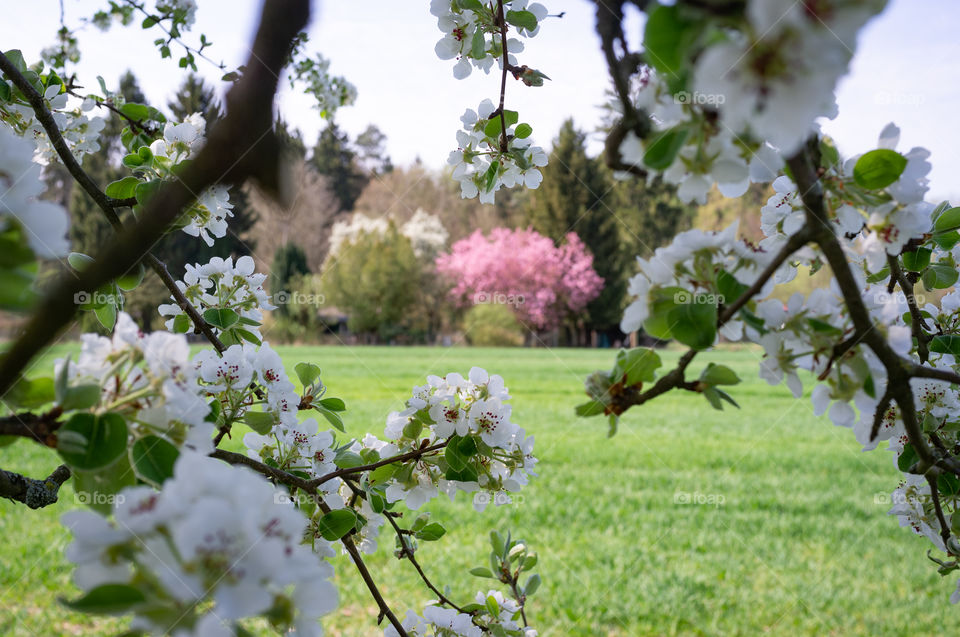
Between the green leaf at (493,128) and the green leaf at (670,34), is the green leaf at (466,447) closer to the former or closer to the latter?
the green leaf at (493,128)

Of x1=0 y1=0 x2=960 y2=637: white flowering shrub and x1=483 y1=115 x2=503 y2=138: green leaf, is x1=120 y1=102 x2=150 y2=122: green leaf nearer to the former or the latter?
x1=0 y1=0 x2=960 y2=637: white flowering shrub

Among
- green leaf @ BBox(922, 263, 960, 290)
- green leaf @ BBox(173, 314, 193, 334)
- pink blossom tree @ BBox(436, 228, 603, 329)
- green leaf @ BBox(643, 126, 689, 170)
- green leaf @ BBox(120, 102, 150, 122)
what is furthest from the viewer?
pink blossom tree @ BBox(436, 228, 603, 329)

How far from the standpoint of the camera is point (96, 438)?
0.45 metres

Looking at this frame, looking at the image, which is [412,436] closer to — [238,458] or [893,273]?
[238,458]

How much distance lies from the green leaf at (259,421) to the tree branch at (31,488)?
0.22 m

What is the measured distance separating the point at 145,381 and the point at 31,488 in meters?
0.41

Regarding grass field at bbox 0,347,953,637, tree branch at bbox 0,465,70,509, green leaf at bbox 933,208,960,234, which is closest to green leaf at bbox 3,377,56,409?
tree branch at bbox 0,465,70,509

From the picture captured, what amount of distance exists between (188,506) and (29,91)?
902mm

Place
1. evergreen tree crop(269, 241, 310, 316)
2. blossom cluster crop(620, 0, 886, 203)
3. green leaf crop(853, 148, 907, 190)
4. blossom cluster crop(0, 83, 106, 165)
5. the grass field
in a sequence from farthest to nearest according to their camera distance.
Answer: evergreen tree crop(269, 241, 310, 316), the grass field, blossom cluster crop(0, 83, 106, 165), green leaf crop(853, 148, 907, 190), blossom cluster crop(620, 0, 886, 203)

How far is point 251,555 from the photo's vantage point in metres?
0.36

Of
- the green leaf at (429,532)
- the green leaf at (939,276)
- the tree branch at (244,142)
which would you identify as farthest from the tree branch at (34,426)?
the green leaf at (939,276)

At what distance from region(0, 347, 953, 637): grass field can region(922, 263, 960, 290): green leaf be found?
39.0 inches

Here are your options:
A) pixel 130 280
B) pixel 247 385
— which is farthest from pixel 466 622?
pixel 130 280

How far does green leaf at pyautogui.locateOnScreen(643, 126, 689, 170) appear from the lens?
421mm
